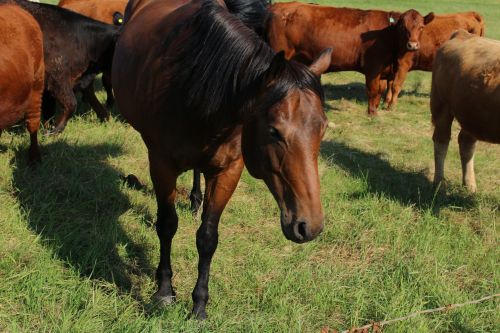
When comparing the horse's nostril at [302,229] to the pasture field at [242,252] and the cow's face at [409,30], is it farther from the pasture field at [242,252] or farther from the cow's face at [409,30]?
the cow's face at [409,30]

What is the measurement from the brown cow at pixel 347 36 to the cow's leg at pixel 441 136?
122 inches

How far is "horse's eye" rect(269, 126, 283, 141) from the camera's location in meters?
1.87

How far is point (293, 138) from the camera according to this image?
1.84 metres

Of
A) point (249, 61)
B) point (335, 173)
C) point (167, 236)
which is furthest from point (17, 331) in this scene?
point (335, 173)

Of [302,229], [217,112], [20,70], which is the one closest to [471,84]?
[217,112]

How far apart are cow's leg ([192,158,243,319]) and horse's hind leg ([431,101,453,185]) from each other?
300 centimetres

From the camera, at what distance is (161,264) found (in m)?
2.91

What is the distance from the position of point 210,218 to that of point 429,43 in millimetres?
7734

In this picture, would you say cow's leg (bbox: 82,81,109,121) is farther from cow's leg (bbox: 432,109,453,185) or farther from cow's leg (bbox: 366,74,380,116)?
cow's leg (bbox: 366,74,380,116)

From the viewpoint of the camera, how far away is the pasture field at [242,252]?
2.64 metres

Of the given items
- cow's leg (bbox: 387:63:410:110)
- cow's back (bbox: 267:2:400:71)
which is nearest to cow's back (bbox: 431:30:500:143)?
cow's back (bbox: 267:2:400:71)

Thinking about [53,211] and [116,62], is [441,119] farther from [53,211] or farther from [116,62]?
[53,211]

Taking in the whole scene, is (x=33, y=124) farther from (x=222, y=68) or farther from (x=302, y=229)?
(x=302, y=229)

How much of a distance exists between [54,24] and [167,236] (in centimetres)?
369
